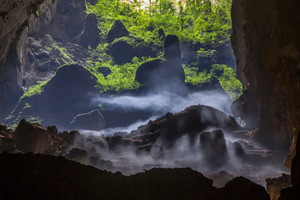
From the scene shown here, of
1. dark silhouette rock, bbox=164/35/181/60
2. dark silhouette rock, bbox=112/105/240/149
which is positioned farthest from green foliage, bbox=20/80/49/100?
dark silhouette rock, bbox=112/105/240/149

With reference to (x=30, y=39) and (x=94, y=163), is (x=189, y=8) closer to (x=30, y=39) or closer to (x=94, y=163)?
(x=30, y=39)

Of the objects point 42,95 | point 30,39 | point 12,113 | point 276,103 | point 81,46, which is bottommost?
point 276,103

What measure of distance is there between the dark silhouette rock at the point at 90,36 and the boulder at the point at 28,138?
2249 inches

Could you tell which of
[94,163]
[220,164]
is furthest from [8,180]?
[220,164]

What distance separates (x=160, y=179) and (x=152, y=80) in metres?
47.1

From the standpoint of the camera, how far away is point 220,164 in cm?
2097

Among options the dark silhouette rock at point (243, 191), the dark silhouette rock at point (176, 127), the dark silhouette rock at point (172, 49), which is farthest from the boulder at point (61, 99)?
the dark silhouette rock at point (243, 191)

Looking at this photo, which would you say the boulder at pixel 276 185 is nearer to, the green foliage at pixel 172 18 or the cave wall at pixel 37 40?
the cave wall at pixel 37 40

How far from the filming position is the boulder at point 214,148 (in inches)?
838

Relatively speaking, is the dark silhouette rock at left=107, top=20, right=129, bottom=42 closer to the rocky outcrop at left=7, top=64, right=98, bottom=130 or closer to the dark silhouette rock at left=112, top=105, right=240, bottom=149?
the rocky outcrop at left=7, top=64, right=98, bottom=130

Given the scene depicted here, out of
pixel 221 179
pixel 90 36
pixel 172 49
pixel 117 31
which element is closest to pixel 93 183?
pixel 221 179

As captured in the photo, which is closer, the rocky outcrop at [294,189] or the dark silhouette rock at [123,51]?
the rocky outcrop at [294,189]

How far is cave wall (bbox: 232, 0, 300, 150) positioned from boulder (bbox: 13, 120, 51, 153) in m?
14.0

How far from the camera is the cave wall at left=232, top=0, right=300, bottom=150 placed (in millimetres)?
12680
